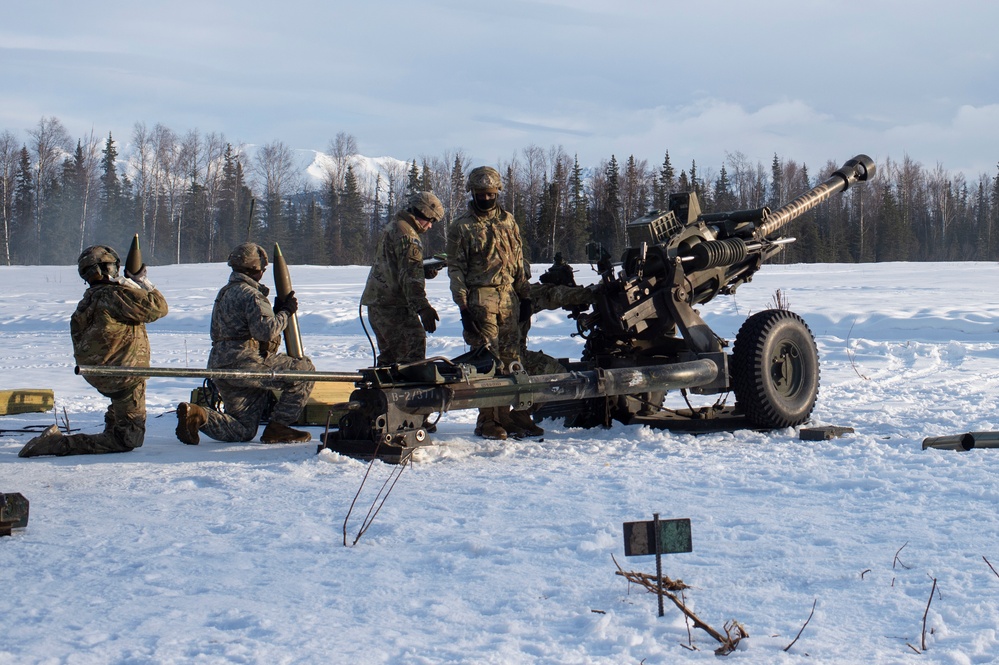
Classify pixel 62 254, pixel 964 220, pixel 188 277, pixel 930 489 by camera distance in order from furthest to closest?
pixel 964 220 → pixel 62 254 → pixel 188 277 → pixel 930 489

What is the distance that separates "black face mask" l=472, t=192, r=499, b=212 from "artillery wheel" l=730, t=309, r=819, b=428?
1.90m

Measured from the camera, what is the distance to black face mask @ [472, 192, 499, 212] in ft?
22.2

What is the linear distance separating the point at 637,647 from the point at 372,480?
2.51 metres

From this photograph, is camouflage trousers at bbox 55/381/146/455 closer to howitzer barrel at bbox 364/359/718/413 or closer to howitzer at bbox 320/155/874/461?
howitzer barrel at bbox 364/359/718/413

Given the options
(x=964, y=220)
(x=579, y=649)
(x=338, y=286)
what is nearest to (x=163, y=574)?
(x=579, y=649)

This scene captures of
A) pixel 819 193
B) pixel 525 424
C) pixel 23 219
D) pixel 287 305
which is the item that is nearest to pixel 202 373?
pixel 287 305

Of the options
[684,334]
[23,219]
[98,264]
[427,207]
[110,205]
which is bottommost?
[684,334]

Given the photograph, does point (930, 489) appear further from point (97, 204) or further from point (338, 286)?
point (97, 204)

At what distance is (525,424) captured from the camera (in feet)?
23.0

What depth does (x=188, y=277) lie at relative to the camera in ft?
92.5

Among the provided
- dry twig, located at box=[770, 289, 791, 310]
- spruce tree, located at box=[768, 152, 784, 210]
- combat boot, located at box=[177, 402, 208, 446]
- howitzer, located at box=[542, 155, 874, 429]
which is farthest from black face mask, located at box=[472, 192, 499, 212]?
spruce tree, located at box=[768, 152, 784, 210]

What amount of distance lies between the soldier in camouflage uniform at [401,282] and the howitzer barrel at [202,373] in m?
1.03

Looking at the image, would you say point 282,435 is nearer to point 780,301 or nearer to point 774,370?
point 774,370

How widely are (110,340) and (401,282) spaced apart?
191cm
